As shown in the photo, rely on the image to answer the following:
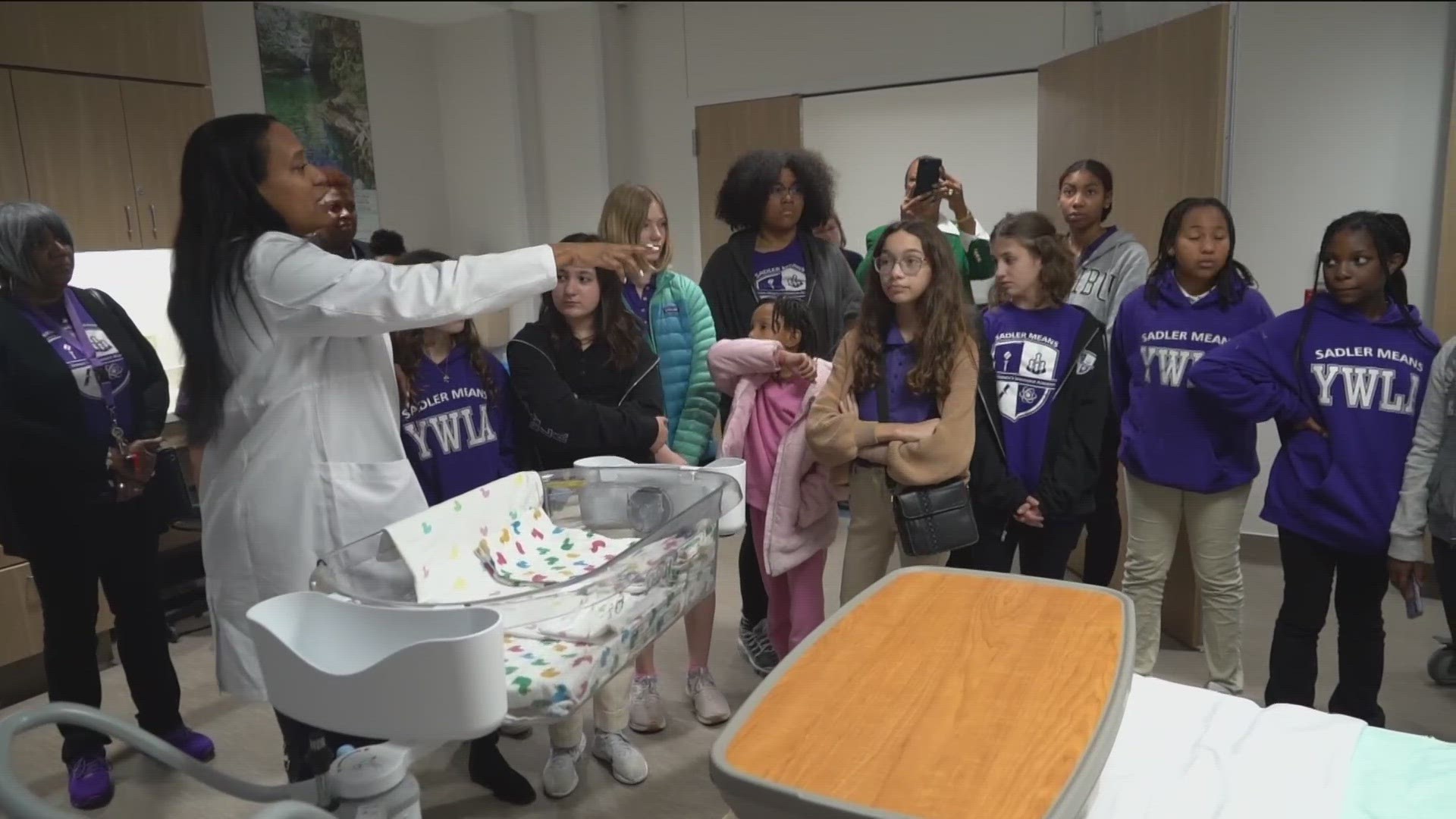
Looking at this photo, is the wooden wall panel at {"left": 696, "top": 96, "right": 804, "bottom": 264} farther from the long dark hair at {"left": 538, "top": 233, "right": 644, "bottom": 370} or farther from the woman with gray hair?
the woman with gray hair

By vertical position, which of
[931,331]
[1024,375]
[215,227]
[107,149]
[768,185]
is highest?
[107,149]

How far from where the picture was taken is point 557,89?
506 centimetres

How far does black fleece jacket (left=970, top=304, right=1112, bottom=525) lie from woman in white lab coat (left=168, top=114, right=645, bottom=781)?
1.15m

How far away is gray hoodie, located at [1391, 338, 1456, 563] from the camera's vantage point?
182 cm

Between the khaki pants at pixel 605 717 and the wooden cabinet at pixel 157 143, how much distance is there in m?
2.33

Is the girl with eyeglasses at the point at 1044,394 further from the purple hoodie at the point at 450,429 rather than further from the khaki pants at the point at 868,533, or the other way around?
the purple hoodie at the point at 450,429

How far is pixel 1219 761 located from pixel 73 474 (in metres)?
2.41

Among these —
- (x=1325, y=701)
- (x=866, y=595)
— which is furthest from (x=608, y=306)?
(x=1325, y=701)

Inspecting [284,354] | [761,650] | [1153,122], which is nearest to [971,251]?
[1153,122]

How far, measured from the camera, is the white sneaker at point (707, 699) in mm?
2381

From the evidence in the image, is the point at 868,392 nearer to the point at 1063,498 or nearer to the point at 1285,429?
the point at 1063,498

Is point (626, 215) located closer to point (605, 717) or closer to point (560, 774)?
point (605, 717)

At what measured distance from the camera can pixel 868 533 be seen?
2227 mm

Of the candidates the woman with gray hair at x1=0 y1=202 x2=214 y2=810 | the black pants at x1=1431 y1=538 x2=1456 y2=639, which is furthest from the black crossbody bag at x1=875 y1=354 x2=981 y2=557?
the woman with gray hair at x1=0 y1=202 x2=214 y2=810
